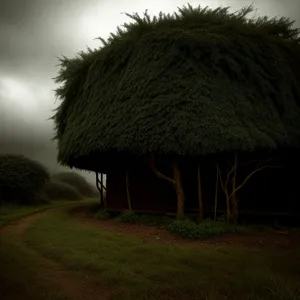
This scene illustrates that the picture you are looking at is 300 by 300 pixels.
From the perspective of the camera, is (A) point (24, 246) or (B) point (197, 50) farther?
(B) point (197, 50)

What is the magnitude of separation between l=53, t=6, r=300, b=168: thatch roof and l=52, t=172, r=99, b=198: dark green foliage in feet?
75.3

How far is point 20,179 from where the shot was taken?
21.4m

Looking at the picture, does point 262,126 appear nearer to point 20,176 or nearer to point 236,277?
point 236,277

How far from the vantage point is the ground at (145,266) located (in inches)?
215

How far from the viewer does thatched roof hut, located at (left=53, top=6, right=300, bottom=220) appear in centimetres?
1205

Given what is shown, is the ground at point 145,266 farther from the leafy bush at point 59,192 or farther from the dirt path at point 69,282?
the leafy bush at point 59,192

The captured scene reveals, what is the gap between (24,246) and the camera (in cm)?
899

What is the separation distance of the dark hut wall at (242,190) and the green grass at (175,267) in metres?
5.68

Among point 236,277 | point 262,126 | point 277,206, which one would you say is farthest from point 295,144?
point 236,277

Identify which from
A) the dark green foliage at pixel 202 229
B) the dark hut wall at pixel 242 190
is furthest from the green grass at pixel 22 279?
the dark hut wall at pixel 242 190

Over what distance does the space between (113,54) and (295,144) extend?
375 inches

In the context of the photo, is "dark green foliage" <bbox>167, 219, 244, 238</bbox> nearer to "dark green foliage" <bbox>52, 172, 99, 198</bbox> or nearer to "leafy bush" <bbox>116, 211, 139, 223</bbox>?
"leafy bush" <bbox>116, 211, 139, 223</bbox>

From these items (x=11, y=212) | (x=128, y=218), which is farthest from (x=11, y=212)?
(x=128, y=218)

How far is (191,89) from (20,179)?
14.5m
